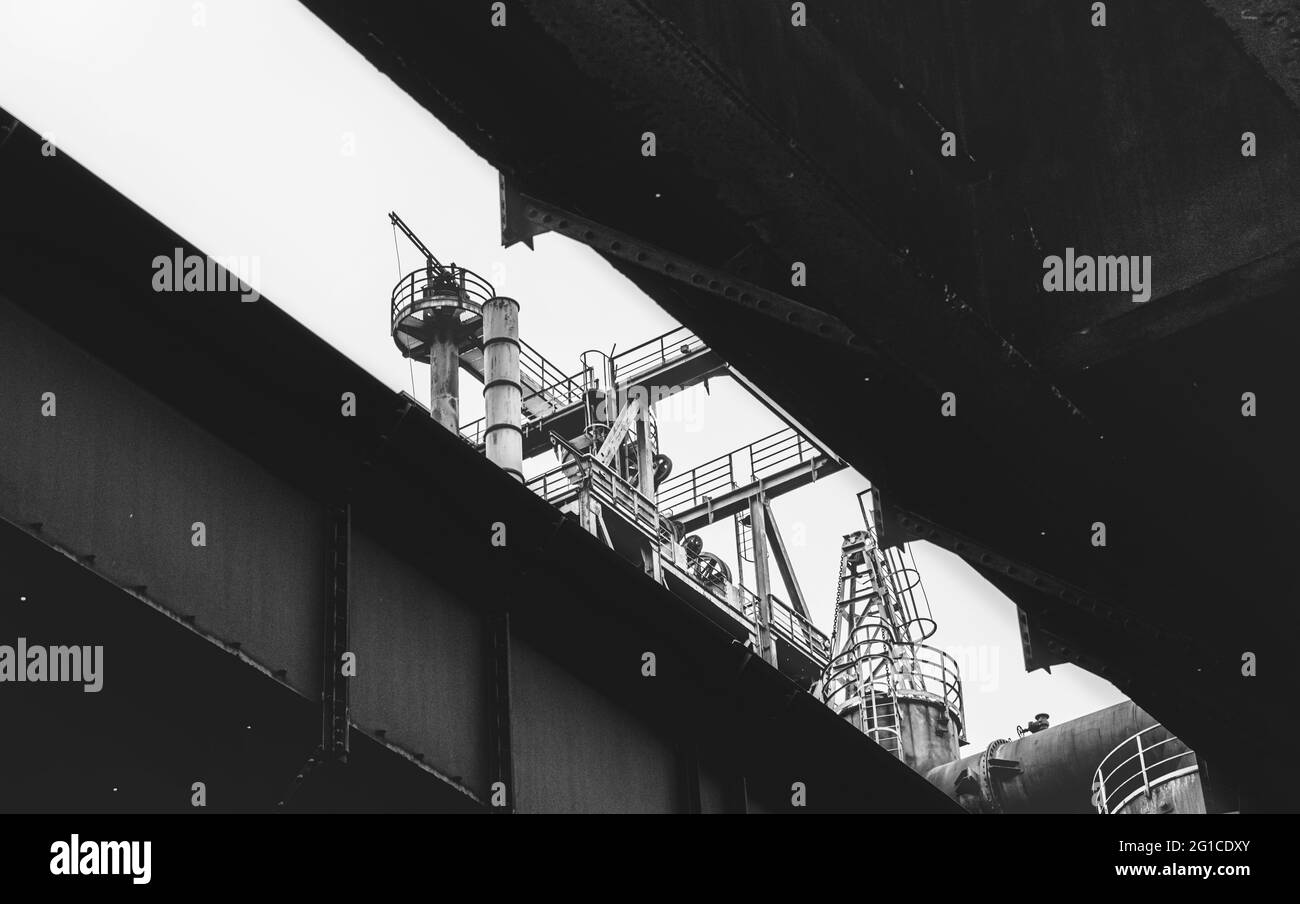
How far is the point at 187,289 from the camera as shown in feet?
29.3

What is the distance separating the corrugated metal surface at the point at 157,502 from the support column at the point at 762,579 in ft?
84.5

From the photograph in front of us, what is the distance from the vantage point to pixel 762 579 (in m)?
36.4

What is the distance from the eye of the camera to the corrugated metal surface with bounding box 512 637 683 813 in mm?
10578

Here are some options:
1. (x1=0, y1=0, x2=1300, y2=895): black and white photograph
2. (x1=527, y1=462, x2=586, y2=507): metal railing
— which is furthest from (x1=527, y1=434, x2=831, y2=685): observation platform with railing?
(x1=0, y1=0, x2=1300, y2=895): black and white photograph

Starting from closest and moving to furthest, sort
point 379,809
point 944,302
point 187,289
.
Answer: point 944,302
point 187,289
point 379,809

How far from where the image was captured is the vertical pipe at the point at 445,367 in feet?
113

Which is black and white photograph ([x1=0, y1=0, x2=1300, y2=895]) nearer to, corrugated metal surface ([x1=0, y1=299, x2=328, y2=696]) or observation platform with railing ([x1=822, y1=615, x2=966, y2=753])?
corrugated metal surface ([x1=0, y1=299, x2=328, y2=696])

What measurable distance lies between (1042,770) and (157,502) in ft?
74.0

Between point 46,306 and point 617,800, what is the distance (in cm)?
479

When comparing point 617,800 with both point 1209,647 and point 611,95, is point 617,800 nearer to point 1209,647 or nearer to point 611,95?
point 1209,647

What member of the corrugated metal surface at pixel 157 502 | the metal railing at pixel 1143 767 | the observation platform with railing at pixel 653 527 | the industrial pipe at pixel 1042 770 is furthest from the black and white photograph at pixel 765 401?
the observation platform with railing at pixel 653 527

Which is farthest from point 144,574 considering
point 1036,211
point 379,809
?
point 1036,211

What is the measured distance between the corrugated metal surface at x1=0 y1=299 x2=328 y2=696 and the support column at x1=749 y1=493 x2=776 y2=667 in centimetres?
2574

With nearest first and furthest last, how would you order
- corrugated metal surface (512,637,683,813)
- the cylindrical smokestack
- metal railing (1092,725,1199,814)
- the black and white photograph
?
the black and white photograph < corrugated metal surface (512,637,683,813) < metal railing (1092,725,1199,814) < the cylindrical smokestack
